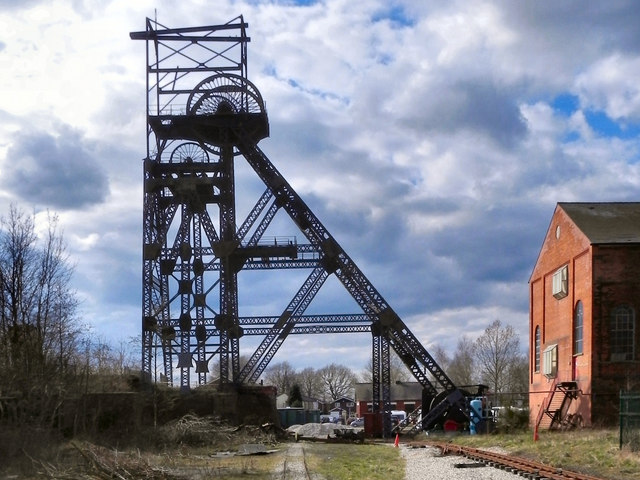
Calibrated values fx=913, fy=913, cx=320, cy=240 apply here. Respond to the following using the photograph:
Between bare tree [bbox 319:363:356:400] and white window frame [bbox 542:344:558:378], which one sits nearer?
white window frame [bbox 542:344:558:378]

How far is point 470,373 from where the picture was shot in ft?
329

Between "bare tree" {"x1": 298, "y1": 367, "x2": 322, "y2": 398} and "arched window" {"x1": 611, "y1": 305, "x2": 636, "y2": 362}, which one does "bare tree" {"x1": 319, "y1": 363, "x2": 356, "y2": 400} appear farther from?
"arched window" {"x1": 611, "y1": 305, "x2": 636, "y2": 362}

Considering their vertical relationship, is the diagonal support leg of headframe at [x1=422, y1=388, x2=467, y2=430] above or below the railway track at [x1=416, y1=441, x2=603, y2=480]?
below

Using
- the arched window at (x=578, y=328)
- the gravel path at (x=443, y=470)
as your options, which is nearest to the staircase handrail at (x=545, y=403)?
the arched window at (x=578, y=328)

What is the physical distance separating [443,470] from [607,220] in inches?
631

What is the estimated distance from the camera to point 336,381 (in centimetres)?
14525

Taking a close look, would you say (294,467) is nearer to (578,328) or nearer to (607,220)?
(578,328)

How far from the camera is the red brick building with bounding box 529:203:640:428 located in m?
32.7

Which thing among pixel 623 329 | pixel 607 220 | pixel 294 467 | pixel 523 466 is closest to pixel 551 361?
pixel 623 329

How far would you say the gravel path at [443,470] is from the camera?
70.5ft

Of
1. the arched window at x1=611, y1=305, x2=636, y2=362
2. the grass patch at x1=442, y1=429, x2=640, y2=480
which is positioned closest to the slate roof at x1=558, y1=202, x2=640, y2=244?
the arched window at x1=611, y1=305, x2=636, y2=362

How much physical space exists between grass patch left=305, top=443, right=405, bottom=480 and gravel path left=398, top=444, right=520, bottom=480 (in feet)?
1.29

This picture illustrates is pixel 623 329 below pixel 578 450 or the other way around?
the other way around

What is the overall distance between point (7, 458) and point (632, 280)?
71.6 ft
